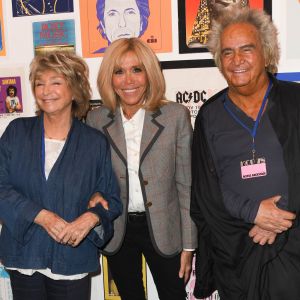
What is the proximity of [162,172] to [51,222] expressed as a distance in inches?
19.1

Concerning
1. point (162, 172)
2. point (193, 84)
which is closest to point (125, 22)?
point (193, 84)

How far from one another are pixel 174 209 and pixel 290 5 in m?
1.08

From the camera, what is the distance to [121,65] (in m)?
1.70

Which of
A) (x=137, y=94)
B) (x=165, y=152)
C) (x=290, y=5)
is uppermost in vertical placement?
(x=290, y=5)

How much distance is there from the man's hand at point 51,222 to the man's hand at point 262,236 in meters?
0.70

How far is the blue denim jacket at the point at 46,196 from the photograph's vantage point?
156 centimetres

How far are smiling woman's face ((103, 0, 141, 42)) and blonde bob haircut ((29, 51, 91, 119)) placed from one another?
1.68 ft

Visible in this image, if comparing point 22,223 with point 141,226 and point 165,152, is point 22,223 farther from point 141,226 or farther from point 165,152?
point 165,152

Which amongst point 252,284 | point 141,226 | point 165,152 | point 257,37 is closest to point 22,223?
point 141,226

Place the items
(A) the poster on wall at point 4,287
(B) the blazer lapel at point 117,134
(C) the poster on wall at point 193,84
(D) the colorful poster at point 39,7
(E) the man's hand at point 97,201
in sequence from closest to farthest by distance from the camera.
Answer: (E) the man's hand at point 97,201 → (B) the blazer lapel at point 117,134 → (C) the poster on wall at point 193,84 → (D) the colorful poster at point 39,7 → (A) the poster on wall at point 4,287

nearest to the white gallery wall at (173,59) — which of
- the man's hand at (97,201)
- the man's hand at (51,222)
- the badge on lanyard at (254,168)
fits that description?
the badge on lanyard at (254,168)

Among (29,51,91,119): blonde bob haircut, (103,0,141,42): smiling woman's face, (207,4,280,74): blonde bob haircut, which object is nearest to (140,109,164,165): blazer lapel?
(29,51,91,119): blonde bob haircut

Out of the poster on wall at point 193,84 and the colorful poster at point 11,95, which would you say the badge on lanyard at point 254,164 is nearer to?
the poster on wall at point 193,84

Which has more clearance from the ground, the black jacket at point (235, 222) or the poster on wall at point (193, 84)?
the poster on wall at point (193, 84)
